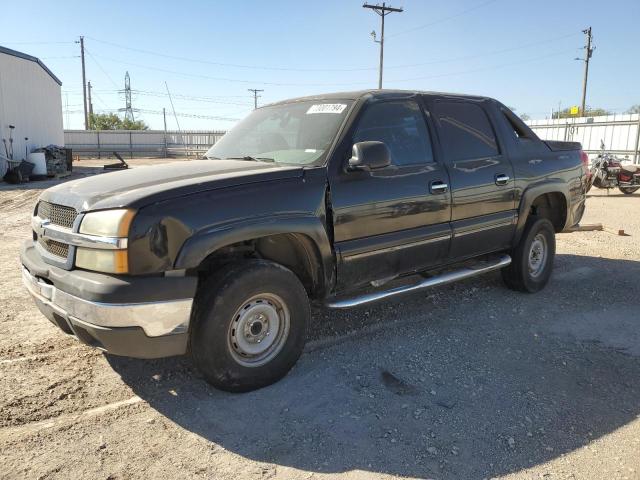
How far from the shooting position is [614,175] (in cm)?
Result: 1505

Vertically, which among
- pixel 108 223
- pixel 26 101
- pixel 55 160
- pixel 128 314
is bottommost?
pixel 128 314

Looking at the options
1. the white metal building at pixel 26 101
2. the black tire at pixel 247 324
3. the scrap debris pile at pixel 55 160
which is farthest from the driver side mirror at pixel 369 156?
the scrap debris pile at pixel 55 160

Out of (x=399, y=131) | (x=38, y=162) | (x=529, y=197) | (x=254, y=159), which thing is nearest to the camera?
(x=254, y=159)

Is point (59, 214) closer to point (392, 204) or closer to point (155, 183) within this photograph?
point (155, 183)

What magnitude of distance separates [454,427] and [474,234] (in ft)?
7.02

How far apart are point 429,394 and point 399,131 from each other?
6.85ft

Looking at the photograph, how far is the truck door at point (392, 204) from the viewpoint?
3752 mm

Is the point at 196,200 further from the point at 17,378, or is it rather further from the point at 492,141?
the point at 492,141

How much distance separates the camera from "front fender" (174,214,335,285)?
2980 millimetres

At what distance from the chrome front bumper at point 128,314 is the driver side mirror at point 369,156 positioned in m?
1.50

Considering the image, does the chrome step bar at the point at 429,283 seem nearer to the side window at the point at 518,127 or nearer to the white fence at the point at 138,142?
the side window at the point at 518,127

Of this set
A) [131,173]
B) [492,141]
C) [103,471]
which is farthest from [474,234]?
[103,471]

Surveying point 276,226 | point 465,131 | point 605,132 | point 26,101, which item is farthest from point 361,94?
point 26,101

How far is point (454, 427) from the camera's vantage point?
10.1 ft
